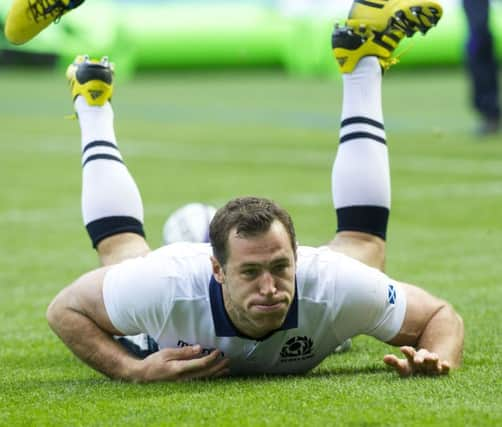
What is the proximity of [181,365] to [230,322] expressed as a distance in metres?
0.24

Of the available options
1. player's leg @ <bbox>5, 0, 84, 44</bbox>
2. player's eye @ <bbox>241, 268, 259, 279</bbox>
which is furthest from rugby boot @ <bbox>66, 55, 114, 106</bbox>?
player's eye @ <bbox>241, 268, 259, 279</bbox>

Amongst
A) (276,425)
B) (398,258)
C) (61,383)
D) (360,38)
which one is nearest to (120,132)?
(398,258)

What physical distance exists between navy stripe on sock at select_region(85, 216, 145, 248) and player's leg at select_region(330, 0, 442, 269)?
35.5 inches

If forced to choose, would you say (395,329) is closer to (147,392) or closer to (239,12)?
(147,392)

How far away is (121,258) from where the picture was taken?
18.4ft

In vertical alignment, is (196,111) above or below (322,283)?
above

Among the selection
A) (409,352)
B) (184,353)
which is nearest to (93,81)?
(184,353)

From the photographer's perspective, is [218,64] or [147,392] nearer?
[147,392]

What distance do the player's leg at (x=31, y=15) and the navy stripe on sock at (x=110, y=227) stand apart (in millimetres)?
993

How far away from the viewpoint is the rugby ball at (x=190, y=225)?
20.9 ft

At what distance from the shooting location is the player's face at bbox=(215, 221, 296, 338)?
439cm

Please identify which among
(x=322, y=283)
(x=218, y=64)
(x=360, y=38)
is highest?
(x=218, y=64)

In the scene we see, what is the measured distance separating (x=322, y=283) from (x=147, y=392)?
2.45 ft

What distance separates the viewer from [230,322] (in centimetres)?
470
